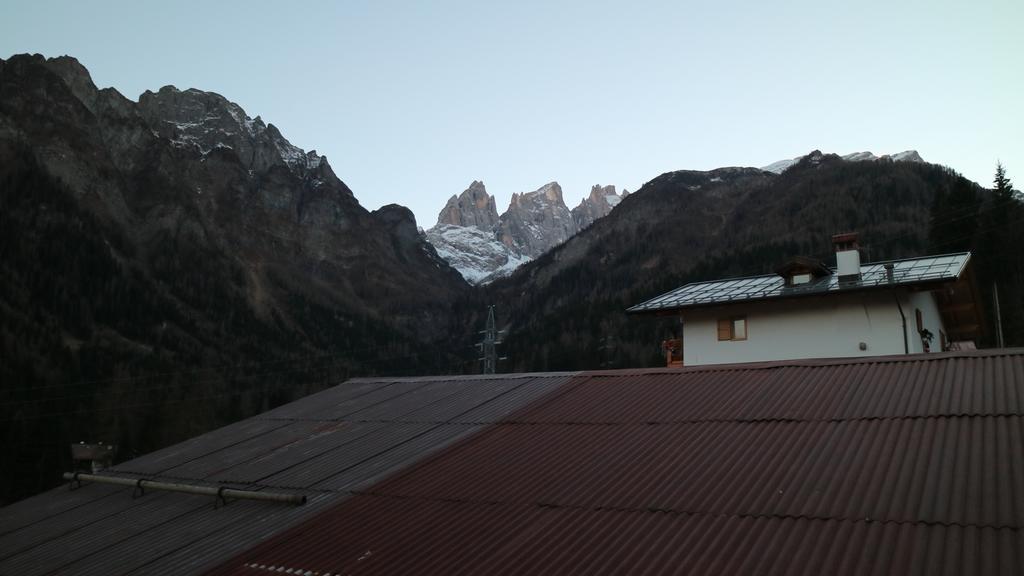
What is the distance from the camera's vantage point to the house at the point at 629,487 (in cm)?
751

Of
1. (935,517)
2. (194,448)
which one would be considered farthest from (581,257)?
(935,517)

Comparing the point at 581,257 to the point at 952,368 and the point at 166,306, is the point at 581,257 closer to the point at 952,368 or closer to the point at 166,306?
the point at 166,306

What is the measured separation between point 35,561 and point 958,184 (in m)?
68.5

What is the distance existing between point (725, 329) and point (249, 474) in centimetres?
1757

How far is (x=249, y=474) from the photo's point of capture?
15141 millimetres

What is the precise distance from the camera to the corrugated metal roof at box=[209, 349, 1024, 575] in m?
7.28

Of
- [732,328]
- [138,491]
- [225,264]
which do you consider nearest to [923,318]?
[732,328]

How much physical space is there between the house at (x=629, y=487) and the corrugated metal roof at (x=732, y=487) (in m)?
0.03

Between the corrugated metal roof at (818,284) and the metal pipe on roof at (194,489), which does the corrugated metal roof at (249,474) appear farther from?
the corrugated metal roof at (818,284)

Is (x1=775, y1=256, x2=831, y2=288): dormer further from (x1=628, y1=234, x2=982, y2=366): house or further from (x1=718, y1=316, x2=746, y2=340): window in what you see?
(x1=718, y1=316, x2=746, y2=340): window

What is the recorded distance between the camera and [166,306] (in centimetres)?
13638

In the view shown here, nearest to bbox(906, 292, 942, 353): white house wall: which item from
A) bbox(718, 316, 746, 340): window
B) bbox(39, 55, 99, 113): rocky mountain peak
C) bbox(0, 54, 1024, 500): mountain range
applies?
bbox(718, 316, 746, 340): window

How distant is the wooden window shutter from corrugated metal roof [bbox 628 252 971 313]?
2.55 ft

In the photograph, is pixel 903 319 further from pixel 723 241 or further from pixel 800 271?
pixel 723 241
